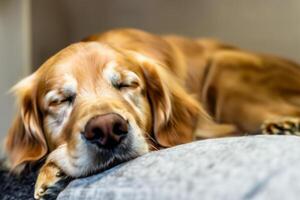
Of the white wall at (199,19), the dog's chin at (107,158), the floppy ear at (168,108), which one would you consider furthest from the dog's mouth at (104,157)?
the white wall at (199,19)

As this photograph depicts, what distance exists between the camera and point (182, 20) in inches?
112

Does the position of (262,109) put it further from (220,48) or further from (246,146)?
(246,146)

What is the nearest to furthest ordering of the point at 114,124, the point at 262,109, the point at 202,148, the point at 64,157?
the point at 202,148
the point at 114,124
the point at 64,157
the point at 262,109

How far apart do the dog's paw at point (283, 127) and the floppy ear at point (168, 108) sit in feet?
0.80

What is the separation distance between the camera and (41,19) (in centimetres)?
263

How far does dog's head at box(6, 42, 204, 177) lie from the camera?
1411 millimetres

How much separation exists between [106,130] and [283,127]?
0.87 meters

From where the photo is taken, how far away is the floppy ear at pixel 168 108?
1.83 m

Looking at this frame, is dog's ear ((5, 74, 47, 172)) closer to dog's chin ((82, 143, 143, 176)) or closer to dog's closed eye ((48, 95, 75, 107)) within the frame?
dog's closed eye ((48, 95, 75, 107))

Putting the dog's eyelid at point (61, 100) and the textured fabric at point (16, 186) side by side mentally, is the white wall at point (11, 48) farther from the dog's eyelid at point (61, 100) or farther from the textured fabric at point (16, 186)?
the dog's eyelid at point (61, 100)

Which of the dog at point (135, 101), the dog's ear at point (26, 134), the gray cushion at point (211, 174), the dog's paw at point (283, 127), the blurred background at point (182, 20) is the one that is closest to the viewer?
the gray cushion at point (211, 174)

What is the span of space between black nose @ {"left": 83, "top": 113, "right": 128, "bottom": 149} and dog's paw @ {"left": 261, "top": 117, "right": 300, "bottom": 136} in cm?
76

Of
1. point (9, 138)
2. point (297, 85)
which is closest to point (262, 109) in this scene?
point (297, 85)

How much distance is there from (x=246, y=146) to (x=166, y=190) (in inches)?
7.1
